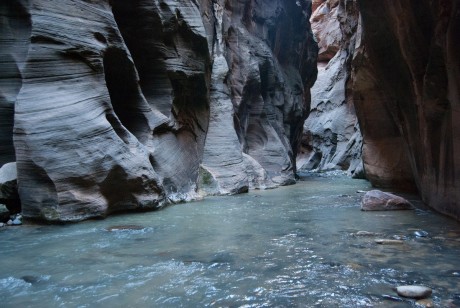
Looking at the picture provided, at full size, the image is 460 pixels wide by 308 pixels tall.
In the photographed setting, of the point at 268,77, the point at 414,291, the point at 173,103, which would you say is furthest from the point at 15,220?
the point at 268,77

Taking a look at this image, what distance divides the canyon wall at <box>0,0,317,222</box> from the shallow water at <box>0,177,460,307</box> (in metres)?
1.09

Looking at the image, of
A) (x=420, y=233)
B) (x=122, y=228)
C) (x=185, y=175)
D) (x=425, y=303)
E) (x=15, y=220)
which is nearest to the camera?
(x=425, y=303)

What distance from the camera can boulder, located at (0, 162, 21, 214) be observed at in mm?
7215

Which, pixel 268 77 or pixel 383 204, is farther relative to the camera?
pixel 268 77

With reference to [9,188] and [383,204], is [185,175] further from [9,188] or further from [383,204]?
[383,204]

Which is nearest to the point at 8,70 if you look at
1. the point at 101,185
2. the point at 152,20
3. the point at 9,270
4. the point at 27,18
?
the point at 27,18

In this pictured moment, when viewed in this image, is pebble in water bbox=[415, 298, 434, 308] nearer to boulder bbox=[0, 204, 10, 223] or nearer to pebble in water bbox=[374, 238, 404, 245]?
pebble in water bbox=[374, 238, 404, 245]

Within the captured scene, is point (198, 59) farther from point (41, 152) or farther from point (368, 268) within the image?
point (368, 268)

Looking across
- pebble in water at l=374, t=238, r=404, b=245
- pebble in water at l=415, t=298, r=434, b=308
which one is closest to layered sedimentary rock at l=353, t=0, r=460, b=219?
pebble in water at l=374, t=238, r=404, b=245

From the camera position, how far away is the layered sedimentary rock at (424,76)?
6266 mm

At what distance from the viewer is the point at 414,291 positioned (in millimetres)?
3125

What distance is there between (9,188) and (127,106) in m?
3.96

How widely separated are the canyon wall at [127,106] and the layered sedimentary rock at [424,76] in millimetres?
5183

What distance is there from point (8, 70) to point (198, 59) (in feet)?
19.9
